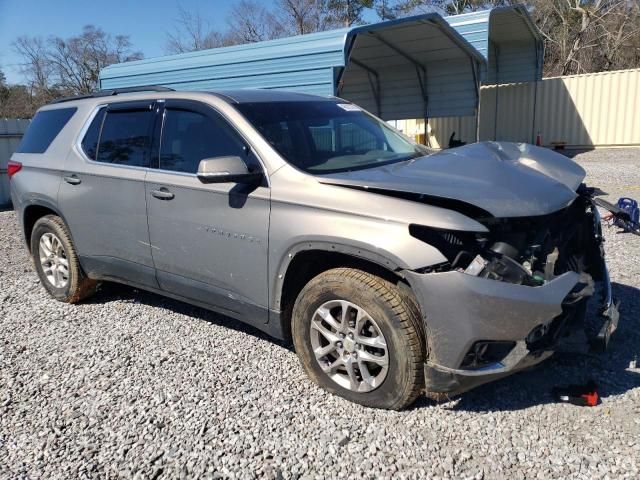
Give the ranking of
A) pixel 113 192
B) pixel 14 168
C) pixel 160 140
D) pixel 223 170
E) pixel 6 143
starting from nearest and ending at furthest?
pixel 223 170 → pixel 160 140 → pixel 113 192 → pixel 14 168 → pixel 6 143

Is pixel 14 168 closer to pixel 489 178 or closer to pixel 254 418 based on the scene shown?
pixel 254 418

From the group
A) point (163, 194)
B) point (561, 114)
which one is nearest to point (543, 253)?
point (163, 194)

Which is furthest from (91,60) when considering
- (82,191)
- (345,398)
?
(345,398)

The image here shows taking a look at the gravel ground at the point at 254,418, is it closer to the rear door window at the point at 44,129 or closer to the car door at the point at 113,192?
the car door at the point at 113,192

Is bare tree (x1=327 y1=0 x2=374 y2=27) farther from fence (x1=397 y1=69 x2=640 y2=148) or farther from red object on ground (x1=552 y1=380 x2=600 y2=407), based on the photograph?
red object on ground (x1=552 y1=380 x2=600 y2=407)

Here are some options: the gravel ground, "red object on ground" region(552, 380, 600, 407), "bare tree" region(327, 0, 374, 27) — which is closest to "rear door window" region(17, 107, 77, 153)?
the gravel ground

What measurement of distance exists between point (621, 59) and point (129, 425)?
31652 millimetres

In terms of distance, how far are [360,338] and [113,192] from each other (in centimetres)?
247

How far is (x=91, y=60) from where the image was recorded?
40.2m

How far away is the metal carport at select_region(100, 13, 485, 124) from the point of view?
464 inches

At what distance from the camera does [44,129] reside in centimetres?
532

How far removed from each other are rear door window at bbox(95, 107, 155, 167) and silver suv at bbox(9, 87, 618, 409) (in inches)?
0.6

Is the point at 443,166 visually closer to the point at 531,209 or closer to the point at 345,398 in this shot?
the point at 531,209

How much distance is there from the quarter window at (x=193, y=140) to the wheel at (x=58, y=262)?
1.62 meters
